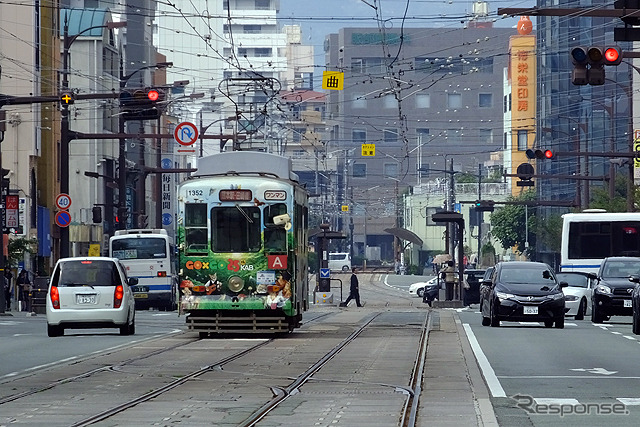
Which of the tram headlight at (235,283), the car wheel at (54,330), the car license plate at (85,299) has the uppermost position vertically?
the tram headlight at (235,283)

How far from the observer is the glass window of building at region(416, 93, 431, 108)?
162375mm

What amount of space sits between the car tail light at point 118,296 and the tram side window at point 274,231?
12.2ft

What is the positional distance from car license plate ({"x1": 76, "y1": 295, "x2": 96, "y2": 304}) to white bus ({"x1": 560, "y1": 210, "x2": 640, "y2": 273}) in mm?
23025

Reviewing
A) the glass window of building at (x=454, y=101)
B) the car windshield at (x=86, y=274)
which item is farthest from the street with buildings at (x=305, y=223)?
Answer: the glass window of building at (x=454, y=101)

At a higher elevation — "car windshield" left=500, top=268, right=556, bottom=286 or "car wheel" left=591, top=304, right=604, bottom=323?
"car windshield" left=500, top=268, right=556, bottom=286

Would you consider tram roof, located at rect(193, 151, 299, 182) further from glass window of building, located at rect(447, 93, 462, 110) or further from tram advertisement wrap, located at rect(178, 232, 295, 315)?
glass window of building, located at rect(447, 93, 462, 110)

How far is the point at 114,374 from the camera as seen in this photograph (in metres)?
19.3

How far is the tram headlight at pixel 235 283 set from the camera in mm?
28250

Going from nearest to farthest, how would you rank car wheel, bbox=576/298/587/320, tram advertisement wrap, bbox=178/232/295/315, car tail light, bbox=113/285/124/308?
tram advertisement wrap, bbox=178/232/295/315
car tail light, bbox=113/285/124/308
car wheel, bbox=576/298/587/320

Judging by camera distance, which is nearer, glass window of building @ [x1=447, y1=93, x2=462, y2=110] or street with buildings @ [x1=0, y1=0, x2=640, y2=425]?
street with buildings @ [x1=0, y1=0, x2=640, y2=425]

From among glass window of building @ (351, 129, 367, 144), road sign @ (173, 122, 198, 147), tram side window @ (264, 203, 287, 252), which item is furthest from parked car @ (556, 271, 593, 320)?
glass window of building @ (351, 129, 367, 144)

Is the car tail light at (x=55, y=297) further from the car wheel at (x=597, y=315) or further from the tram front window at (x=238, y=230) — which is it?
the car wheel at (x=597, y=315)

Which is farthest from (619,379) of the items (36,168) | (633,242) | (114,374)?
(36,168)

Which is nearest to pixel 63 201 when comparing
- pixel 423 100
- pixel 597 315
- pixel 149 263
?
pixel 149 263
